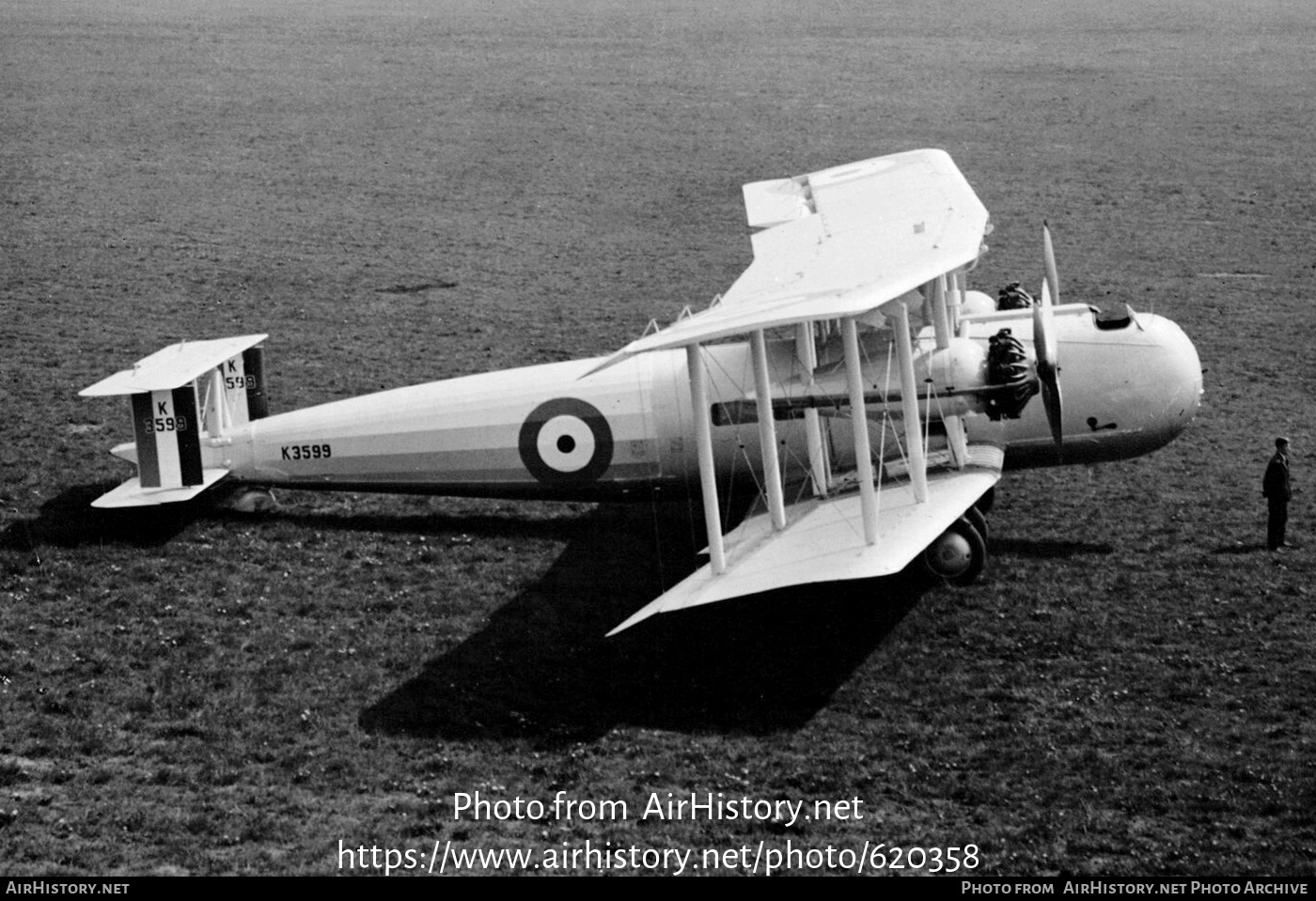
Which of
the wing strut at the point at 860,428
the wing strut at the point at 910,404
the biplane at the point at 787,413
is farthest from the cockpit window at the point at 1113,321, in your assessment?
the wing strut at the point at 860,428

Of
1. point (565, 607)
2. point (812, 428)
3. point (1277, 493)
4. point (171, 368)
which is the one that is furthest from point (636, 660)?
point (1277, 493)

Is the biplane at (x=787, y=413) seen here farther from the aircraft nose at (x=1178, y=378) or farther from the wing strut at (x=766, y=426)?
the wing strut at (x=766, y=426)

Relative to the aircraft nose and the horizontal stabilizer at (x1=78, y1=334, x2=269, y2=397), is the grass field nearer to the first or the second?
the aircraft nose

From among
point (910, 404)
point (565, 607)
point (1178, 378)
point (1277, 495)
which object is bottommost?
point (565, 607)

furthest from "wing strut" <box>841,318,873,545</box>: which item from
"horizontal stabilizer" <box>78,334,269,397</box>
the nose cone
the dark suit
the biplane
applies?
"horizontal stabilizer" <box>78,334,269,397</box>

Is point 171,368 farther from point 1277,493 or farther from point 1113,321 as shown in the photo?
point 1277,493
